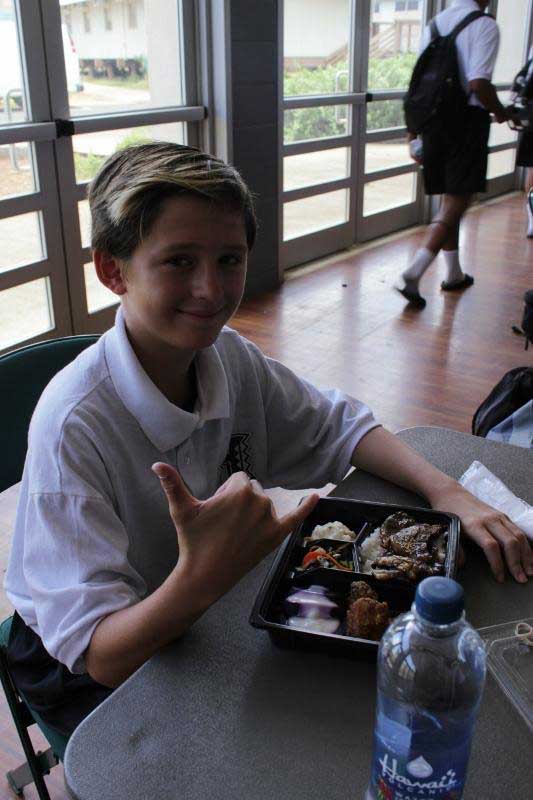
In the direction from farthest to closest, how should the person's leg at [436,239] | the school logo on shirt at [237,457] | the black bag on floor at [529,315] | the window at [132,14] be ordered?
the person's leg at [436,239]
the window at [132,14]
the black bag on floor at [529,315]
the school logo on shirt at [237,457]

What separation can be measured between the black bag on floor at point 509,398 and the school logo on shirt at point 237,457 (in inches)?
28.0

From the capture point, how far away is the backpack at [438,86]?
3939 mm

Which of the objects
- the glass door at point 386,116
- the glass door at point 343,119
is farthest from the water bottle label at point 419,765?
the glass door at point 386,116

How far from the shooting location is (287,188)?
4855 mm

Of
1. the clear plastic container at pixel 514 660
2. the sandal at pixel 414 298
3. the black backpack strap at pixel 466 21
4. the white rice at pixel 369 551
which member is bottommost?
the sandal at pixel 414 298

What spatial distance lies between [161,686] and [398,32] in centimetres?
568

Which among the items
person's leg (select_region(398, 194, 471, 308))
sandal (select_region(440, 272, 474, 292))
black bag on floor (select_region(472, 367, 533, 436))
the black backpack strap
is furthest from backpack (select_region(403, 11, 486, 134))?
black bag on floor (select_region(472, 367, 533, 436))

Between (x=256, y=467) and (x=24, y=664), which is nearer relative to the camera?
(x=24, y=664)

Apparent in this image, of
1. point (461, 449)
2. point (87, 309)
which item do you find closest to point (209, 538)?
point (461, 449)

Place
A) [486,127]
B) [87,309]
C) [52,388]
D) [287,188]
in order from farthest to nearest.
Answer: [287,188]
[486,127]
[87,309]
[52,388]

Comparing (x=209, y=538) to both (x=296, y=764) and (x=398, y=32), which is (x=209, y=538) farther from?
(x=398, y=32)

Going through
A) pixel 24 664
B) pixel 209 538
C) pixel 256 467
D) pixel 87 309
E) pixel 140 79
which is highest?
pixel 140 79

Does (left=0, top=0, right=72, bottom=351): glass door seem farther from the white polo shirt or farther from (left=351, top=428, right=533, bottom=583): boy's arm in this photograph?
(left=351, top=428, right=533, bottom=583): boy's arm

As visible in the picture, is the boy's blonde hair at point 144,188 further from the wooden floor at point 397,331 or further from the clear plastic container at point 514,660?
the wooden floor at point 397,331
